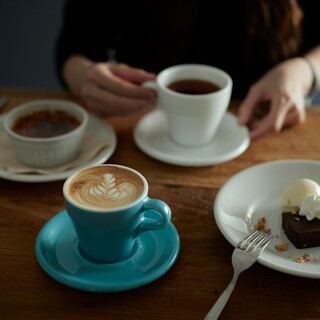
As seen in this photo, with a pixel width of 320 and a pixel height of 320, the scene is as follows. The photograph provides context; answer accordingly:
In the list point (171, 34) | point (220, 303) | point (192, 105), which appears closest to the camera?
point (220, 303)

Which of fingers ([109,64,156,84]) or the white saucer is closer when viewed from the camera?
the white saucer

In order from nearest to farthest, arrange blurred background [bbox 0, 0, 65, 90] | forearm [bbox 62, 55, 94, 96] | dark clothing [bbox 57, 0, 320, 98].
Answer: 1. forearm [bbox 62, 55, 94, 96]
2. dark clothing [bbox 57, 0, 320, 98]
3. blurred background [bbox 0, 0, 65, 90]

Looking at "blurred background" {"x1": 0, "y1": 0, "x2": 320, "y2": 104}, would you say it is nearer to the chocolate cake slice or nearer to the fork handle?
the chocolate cake slice

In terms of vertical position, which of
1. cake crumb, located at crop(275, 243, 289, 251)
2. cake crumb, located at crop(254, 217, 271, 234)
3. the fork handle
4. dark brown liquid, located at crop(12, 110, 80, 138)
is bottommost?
dark brown liquid, located at crop(12, 110, 80, 138)

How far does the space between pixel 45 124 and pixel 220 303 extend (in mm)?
670

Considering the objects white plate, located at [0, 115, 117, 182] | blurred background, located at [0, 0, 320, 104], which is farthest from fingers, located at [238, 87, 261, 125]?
blurred background, located at [0, 0, 320, 104]

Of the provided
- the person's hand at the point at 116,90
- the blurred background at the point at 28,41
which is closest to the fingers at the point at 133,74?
the person's hand at the point at 116,90

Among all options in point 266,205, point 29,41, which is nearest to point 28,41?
point 29,41

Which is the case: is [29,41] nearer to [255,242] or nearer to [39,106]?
[39,106]

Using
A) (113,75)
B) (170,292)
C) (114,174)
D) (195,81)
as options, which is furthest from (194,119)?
(170,292)

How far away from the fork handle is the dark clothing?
3.28 ft

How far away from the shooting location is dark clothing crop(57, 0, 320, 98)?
5.32 feet

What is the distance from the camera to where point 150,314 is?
782mm

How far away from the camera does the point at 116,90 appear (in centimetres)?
128
